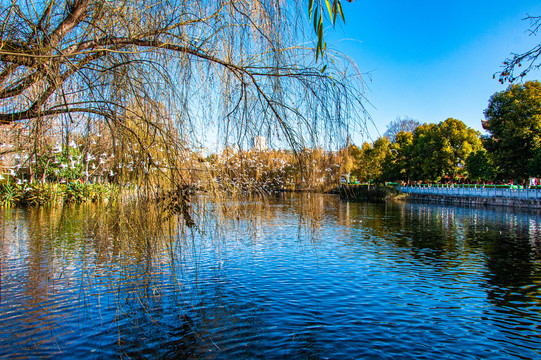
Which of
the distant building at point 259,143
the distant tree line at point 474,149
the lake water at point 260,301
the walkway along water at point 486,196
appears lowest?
the lake water at point 260,301

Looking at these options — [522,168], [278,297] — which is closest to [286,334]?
[278,297]

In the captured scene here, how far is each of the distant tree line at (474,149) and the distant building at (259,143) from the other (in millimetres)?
14950

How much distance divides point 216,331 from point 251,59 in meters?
4.55

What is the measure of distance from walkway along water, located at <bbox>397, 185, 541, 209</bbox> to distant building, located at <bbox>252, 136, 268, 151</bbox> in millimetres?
29441

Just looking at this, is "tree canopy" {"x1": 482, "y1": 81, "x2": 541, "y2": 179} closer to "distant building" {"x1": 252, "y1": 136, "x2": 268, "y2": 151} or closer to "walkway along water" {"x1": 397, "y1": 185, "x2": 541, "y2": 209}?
"walkway along water" {"x1": 397, "y1": 185, "x2": 541, "y2": 209}

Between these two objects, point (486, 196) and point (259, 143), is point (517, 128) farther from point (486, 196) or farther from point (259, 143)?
point (259, 143)

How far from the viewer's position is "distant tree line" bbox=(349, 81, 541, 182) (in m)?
28.1

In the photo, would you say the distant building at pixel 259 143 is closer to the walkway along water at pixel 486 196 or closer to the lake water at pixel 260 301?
the lake water at pixel 260 301

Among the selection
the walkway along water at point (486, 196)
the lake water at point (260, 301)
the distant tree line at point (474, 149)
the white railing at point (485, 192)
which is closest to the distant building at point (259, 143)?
the lake water at point (260, 301)

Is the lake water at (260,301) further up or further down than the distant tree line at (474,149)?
further down

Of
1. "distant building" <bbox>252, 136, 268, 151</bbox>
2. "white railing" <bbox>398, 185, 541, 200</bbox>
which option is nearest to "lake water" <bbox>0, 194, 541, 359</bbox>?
"distant building" <bbox>252, 136, 268, 151</bbox>

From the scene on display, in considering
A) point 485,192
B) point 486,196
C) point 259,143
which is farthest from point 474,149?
point 259,143

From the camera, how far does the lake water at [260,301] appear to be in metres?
3.07

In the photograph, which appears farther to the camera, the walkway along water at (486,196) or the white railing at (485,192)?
the white railing at (485,192)
